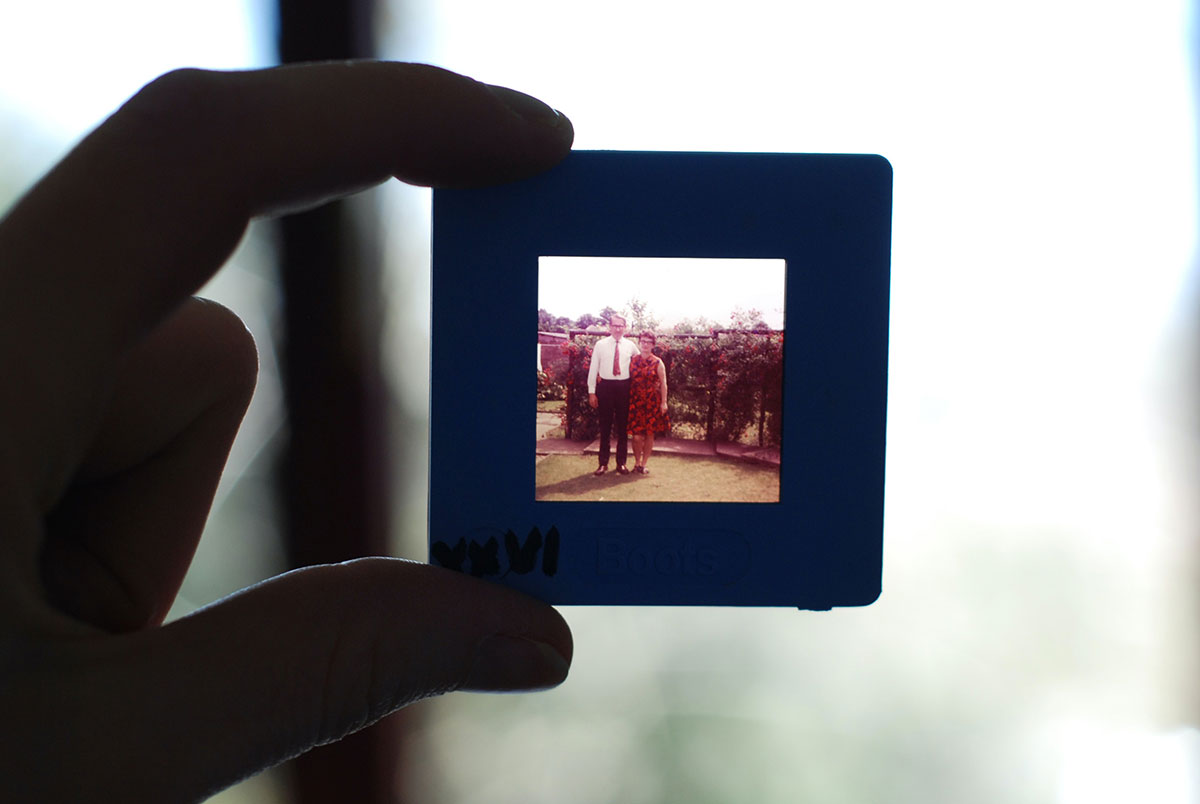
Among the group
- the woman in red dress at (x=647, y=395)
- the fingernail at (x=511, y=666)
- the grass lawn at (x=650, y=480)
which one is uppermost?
the woman in red dress at (x=647, y=395)

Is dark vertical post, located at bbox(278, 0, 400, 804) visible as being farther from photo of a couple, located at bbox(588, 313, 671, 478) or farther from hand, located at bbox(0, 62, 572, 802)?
photo of a couple, located at bbox(588, 313, 671, 478)

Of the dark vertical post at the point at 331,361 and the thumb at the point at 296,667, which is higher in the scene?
the dark vertical post at the point at 331,361

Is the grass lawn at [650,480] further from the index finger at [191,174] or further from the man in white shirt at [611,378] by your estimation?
the index finger at [191,174]

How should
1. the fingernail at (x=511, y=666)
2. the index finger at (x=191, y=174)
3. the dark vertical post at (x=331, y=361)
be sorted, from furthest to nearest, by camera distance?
the dark vertical post at (x=331, y=361), the fingernail at (x=511, y=666), the index finger at (x=191, y=174)

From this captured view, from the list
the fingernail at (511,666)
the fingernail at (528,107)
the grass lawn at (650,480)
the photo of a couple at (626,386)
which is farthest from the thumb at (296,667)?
the fingernail at (528,107)

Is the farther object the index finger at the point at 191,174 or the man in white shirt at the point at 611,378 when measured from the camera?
the man in white shirt at the point at 611,378

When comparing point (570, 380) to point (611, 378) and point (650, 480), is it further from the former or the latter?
point (650, 480)

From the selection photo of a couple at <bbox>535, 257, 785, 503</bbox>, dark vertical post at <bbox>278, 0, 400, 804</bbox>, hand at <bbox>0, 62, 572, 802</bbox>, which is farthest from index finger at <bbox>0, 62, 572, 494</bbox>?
dark vertical post at <bbox>278, 0, 400, 804</bbox>

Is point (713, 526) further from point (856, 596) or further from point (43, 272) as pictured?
point (43, 272)

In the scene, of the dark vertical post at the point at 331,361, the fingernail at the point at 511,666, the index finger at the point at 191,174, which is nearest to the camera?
the index finger at the point at 191,174

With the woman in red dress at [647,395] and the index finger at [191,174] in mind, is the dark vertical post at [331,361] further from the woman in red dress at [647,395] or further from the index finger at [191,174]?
the woman in red dress at [647,395]
